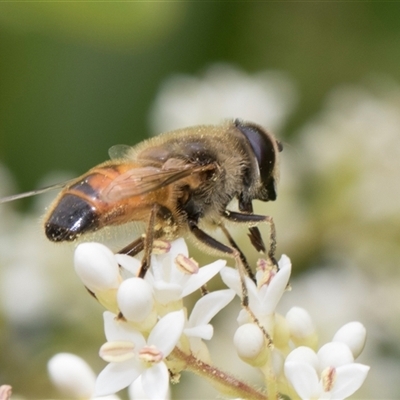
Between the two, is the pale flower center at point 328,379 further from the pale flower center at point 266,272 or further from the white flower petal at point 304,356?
the pale flower center at point 266,272

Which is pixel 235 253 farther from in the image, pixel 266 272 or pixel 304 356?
pixel 304 356

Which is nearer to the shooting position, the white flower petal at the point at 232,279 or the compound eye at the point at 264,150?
the white flower petal at the point at 232,279

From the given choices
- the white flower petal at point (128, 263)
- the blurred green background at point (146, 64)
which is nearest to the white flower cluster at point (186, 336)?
the white flower petal at point (128, 263)

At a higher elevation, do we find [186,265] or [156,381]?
[186,265]

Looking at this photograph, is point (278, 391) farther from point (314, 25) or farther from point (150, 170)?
point (314, 25)

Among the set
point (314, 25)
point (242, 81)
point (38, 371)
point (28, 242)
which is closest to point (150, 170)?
point (38, 371)

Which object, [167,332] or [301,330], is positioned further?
[301,330]

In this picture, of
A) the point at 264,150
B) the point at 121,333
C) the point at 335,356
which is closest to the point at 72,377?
the point at 121,333
